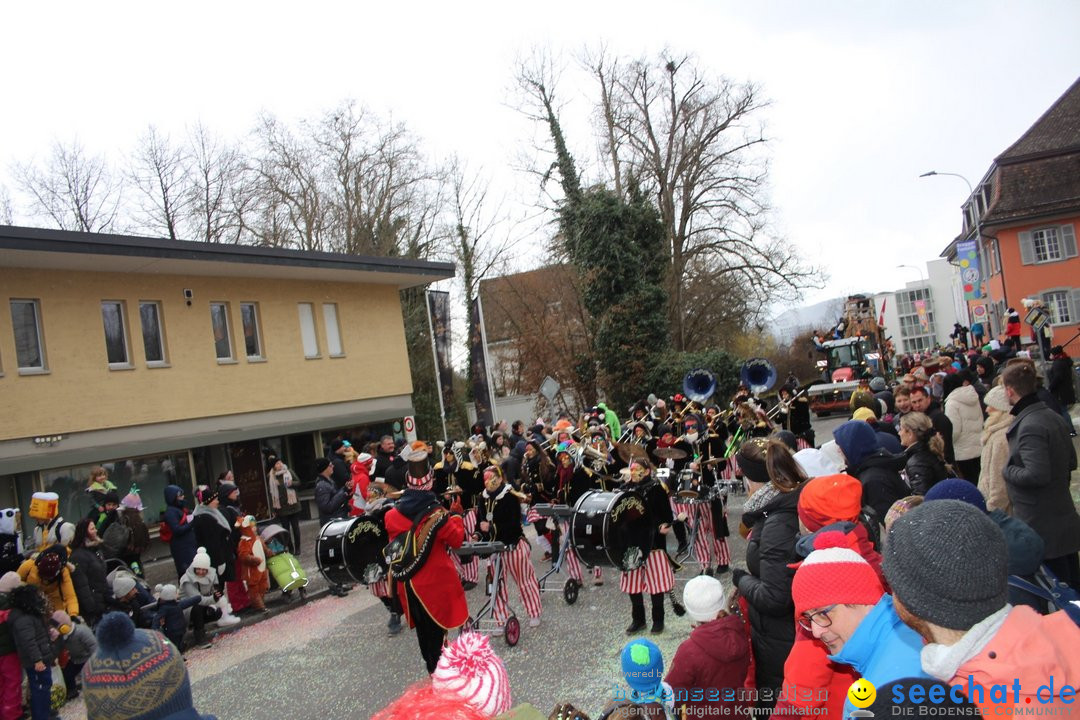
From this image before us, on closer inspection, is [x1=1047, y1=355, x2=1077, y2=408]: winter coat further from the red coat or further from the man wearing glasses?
the man wearing glasses

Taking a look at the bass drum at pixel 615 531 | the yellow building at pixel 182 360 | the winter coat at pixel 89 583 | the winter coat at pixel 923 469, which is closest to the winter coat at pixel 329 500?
the winter coat at pixel 89 583

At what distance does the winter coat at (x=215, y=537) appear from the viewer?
10000 millimetres

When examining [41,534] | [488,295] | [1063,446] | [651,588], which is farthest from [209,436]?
[488,295]

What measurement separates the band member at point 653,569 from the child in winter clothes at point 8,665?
5260 millimetres

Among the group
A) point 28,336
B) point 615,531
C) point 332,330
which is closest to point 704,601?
point 615,531

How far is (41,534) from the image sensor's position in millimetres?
8984

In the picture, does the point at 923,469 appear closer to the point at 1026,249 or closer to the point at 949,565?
the point at 949,565

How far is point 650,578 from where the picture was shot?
7.30 metres

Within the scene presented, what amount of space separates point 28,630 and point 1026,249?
41615 millimetres

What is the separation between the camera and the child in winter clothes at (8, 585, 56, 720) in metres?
6.67

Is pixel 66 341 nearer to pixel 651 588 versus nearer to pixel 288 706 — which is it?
pixel 288 706

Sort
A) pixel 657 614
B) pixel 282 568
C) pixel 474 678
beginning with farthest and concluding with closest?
pixel 282 568
pixel 657 614
pixel 474 678

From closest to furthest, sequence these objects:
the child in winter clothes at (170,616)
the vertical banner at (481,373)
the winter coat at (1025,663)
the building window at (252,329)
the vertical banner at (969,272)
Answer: the winter coat at (1025,663) → the child in winter clothes at (170,616) → the building window at (252,329) → the vertical banner at (481,373) → the vertical banner at (969,272)

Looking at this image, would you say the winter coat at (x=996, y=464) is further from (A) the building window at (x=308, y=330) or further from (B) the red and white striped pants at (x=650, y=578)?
(A) the building window at (x=308, y=330)
